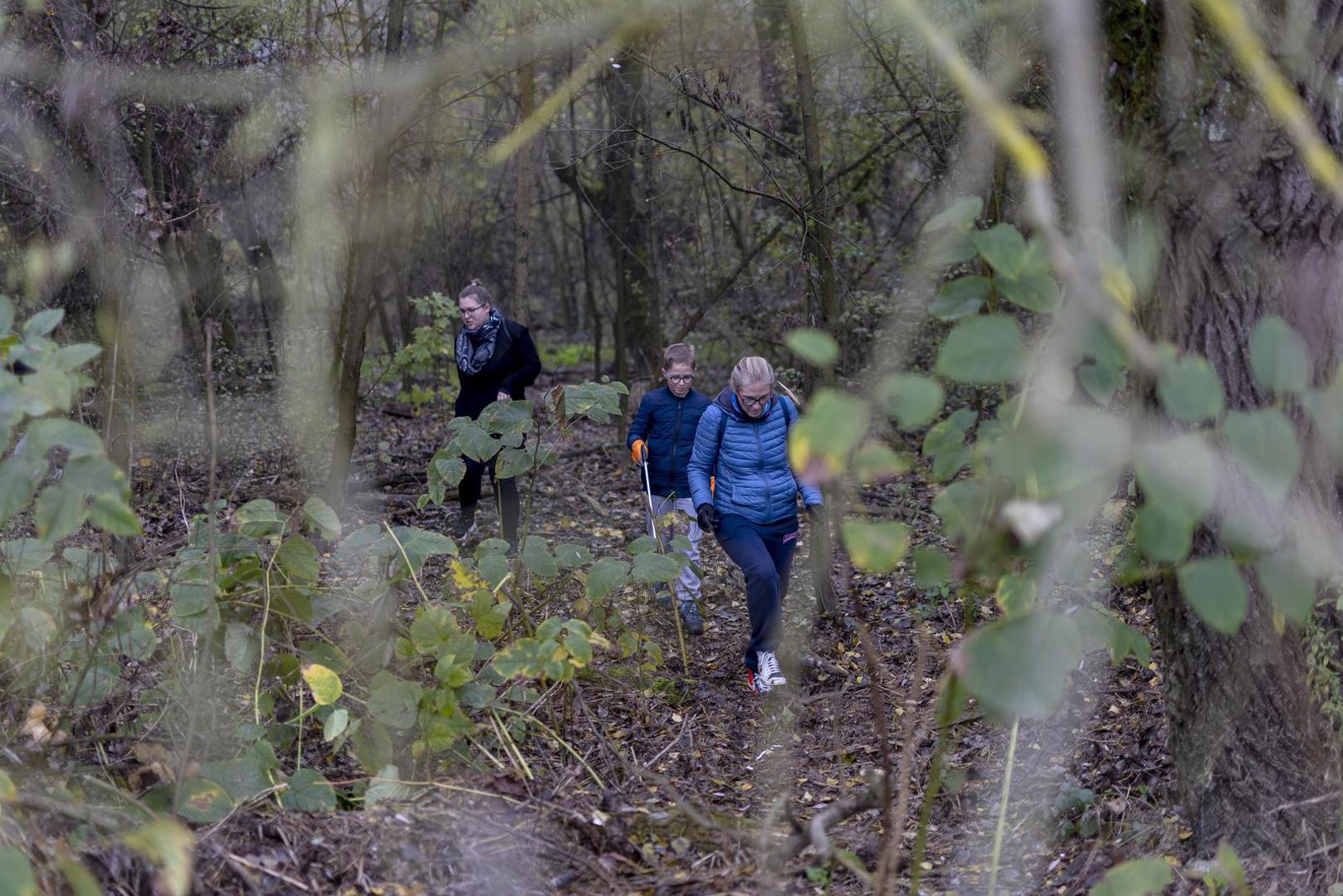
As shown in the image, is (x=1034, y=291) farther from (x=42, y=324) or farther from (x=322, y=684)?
(x=322, y=684)

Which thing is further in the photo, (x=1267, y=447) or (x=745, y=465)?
(x=745, y=465)

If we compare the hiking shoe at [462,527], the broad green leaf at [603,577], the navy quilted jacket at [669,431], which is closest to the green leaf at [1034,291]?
the broad green leaf at [603,577]

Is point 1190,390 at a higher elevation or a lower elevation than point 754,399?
higher

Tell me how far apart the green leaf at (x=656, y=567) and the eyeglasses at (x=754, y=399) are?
120cm

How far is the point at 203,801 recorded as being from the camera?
2.78 meters

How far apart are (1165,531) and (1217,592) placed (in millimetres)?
154

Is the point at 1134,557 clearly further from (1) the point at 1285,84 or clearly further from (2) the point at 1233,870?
(1) the point at 1285,84

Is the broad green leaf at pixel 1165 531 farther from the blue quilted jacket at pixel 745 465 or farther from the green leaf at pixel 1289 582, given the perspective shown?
the blue quilted jacket at pixel 745 465

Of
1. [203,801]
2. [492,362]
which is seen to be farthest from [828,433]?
[492,362]

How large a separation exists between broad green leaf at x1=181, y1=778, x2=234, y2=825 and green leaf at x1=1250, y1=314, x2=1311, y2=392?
99.4 inches

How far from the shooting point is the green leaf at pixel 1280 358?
5.86ft

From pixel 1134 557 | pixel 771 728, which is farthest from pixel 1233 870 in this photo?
pixel 771 728

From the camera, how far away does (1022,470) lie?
1.71 m

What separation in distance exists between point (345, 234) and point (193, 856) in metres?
11.4
